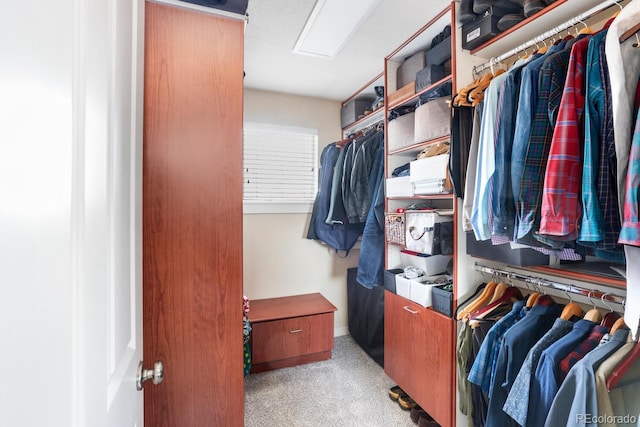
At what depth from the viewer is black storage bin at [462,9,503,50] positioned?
137 centimetres

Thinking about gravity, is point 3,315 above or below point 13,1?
below

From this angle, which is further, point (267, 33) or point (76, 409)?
point (267, 33)

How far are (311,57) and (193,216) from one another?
1.61 meters

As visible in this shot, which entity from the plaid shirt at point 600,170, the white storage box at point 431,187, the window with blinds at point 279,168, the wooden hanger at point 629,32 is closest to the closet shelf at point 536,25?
the wooden hanger at point 629,32

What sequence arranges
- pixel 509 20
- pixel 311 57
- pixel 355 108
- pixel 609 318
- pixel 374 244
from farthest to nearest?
pixel 355 108
pixel 374 244
pixel 311 57
pixel 509 20
pixel 609 318

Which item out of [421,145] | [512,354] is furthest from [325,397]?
[421,145]

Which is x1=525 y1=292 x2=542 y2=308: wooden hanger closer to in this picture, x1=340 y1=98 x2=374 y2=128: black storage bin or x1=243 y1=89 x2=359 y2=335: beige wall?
x1=243 y1=89 x2=359 y2=335: beige wall

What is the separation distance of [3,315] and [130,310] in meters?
0.50

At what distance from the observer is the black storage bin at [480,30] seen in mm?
1370

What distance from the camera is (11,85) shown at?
0.84 feet

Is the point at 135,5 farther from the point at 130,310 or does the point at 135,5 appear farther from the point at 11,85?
the point at 130,310

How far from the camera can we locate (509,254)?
1.28m

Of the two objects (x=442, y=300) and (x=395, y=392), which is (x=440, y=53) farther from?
(x=395, y=392)

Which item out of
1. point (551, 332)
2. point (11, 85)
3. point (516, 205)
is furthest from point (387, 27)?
point (11, 85)
